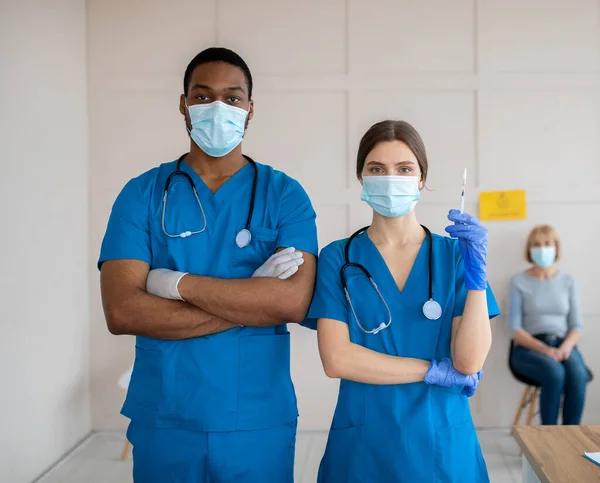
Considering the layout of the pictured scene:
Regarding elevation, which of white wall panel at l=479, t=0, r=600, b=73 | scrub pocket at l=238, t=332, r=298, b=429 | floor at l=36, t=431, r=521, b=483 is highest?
white wall panel at l=479, t=0, r=600, b=73

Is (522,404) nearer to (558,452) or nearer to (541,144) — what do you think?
(541,144)

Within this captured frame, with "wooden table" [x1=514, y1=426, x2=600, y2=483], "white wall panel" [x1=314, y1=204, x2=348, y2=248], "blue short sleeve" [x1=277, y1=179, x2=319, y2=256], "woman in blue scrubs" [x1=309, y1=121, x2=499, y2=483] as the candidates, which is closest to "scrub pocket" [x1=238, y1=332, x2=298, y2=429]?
"woman in blue scrubs" [x1=309, y1=121, x2=499, y2=483]

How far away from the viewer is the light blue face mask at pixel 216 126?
141 cm

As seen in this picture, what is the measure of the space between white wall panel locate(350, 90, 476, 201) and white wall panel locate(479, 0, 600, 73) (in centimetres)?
31

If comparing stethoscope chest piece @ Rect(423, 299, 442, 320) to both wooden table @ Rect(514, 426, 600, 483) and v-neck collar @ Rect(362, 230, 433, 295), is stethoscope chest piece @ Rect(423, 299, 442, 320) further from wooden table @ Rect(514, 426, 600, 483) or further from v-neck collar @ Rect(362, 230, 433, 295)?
wooden table @ Rect(514, 426, 600, 483)

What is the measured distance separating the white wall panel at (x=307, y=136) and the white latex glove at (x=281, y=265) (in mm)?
1900

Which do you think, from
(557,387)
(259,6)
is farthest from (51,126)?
(557,387)

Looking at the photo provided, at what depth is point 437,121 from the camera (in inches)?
127

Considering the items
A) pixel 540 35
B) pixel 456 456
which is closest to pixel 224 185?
pixel 456 456

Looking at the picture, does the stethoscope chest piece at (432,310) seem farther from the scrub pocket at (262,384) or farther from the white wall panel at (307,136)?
the white wall panel at (307,136)

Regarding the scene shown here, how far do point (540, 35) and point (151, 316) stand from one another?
9.25 ft

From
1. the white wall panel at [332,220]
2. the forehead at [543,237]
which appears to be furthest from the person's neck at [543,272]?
the white wall panel at [332,220]

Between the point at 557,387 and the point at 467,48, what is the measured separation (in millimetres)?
1838

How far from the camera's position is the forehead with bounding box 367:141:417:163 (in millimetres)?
1382
